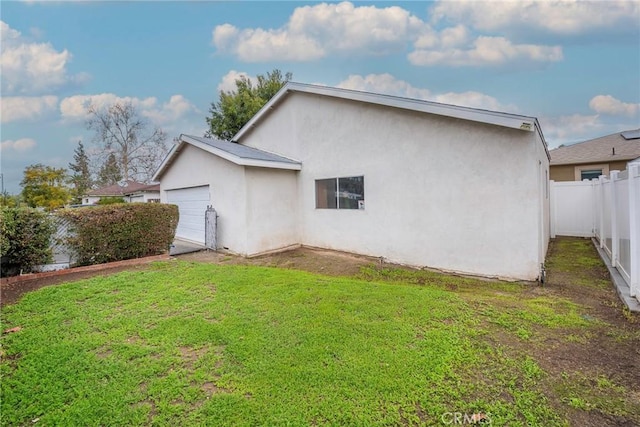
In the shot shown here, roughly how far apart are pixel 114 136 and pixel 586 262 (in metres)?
39.9

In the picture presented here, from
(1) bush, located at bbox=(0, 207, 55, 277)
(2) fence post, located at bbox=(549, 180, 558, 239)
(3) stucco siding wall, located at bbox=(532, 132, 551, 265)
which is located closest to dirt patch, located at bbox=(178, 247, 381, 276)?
(1) bush, located at bbox=(0, 207, 55, 277)

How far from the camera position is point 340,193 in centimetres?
991

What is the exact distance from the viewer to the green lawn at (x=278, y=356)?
2516mm

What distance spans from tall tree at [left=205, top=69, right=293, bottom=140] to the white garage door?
508 inches

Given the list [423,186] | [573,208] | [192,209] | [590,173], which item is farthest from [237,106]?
[590,173]

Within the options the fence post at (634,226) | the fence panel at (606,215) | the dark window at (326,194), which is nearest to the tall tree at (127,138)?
the dark window at (326,194)

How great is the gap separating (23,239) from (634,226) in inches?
452

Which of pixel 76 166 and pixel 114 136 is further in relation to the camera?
pixel 76 166

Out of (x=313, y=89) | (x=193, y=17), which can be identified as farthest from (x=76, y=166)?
(x=313, y=89)

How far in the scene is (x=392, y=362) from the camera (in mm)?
3164

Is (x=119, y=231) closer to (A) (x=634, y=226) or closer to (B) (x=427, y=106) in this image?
(B) (x=427, y=106)

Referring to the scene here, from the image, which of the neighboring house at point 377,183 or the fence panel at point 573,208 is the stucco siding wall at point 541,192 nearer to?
the neighboring house at point 377,183

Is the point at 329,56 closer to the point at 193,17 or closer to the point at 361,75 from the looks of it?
the point at 361,75

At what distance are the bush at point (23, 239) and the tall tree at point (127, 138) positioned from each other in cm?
2710
